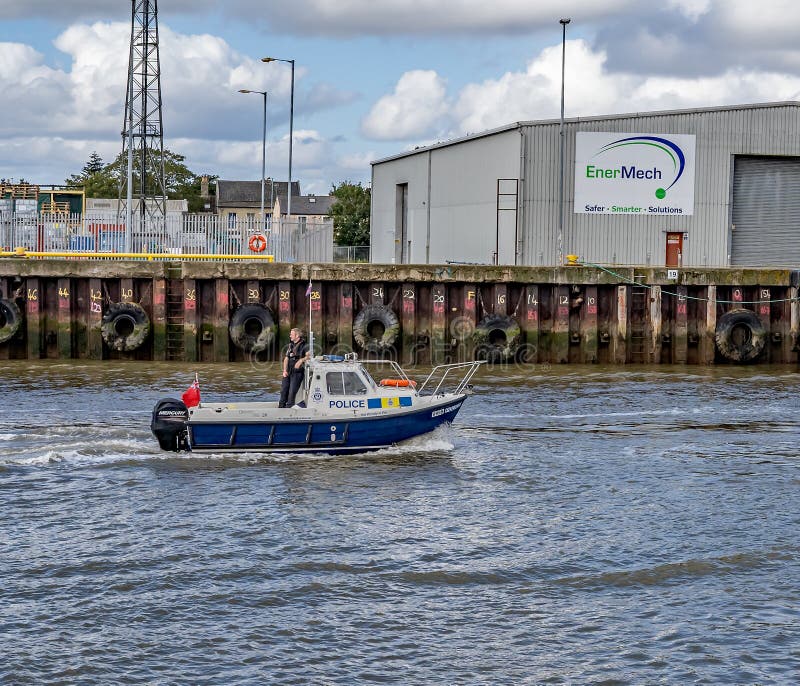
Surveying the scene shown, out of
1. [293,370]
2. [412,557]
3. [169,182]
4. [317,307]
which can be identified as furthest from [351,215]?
[412,557]

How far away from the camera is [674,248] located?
43594mm

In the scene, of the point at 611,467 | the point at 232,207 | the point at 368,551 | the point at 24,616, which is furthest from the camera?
the point at 232,207

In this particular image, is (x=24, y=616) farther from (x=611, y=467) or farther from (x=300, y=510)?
(x=611, y=467)

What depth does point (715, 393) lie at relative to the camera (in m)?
29.0

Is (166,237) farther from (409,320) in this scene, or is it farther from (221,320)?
(409,320)

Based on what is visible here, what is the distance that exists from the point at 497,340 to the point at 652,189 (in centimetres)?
1212

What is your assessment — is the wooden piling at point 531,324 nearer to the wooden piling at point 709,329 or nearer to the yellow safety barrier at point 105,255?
the wooden piling at point 709,329

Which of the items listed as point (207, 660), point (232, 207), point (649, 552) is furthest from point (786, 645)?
point (232, 207)

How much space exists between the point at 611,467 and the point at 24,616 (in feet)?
35.6

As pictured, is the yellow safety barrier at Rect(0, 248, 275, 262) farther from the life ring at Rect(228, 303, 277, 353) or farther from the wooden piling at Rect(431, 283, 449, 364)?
the wooden piling at Rect(431, 283, 449, 364)

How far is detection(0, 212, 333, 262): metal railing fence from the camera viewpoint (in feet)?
134

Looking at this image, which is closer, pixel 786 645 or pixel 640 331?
pixel 786 645

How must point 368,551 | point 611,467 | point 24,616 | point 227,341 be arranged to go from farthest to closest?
1. point 227,341
2. point 611,467
3. point 368,551
4. point 24,616

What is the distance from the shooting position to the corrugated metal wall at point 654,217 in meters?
42.6
